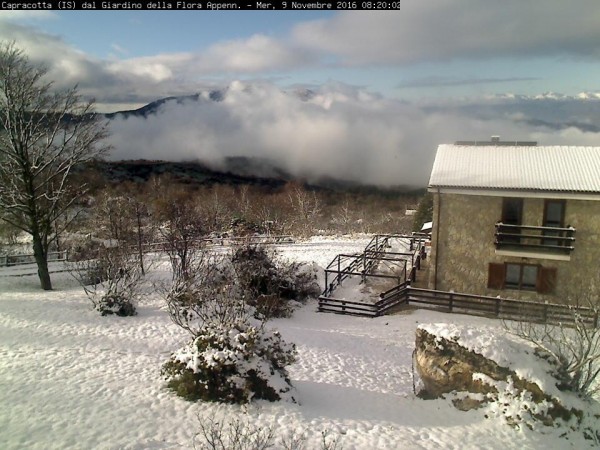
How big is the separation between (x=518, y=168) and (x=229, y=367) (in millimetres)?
17548

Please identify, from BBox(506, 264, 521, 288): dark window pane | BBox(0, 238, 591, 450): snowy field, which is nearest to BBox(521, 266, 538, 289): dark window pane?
BBox(506, 264, 521, 288): dark window pane

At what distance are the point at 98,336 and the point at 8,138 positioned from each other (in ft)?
42.0

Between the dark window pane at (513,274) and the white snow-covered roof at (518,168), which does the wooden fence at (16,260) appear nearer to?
the white snow-covered roof at (518,168)

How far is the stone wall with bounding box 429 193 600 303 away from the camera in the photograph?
1942 centimetres

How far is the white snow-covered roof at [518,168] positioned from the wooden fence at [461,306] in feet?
17.7

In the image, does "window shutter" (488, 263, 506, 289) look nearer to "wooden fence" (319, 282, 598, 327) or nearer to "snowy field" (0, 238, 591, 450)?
"wooden fence" (319, 282, 598, 327)

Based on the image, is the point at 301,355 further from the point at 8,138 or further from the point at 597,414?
the point at 8,138

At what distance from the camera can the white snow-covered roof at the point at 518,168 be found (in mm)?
19391

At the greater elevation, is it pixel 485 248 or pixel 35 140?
pixel 35 140

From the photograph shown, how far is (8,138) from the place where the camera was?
2136cm

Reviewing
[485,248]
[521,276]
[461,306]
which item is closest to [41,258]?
[461,306]

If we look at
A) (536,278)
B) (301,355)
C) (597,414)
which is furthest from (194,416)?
(536,278)

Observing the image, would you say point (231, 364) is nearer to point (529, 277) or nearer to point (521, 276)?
point (521, 276)

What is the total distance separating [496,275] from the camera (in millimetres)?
21234
